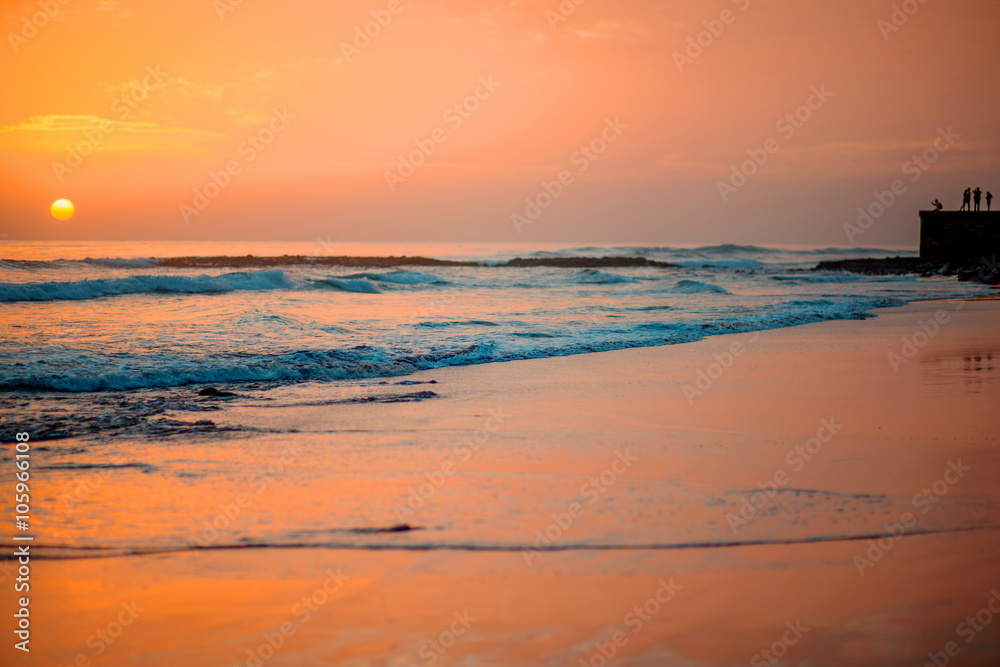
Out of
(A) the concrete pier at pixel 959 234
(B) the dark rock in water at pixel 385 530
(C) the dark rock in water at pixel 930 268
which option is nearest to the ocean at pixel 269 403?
(B) the dark rock in water at pixel 385 530

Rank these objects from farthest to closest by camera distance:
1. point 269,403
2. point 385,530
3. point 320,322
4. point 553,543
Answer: point 320,322, point 269,403, point 385,530, point 553,543

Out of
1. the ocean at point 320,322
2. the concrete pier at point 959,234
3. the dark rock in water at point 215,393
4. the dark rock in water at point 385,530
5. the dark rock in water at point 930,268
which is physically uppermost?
the concrete pier at point 959,234

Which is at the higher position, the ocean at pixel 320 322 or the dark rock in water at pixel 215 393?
the ocean at pixel 320 322

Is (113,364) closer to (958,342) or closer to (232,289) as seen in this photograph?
(958,342)

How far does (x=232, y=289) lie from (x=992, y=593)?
85.7 ft

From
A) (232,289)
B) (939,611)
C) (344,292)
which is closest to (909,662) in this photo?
(939,611)

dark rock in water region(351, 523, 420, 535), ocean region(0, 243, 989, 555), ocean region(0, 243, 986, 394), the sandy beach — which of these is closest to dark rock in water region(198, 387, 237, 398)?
ocean region(0, 243, 989, 555)

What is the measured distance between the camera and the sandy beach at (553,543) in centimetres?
275

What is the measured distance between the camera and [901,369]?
9219mm

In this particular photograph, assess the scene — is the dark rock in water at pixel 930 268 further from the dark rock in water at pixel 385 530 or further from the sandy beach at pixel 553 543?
the dark rock in water at pixel 385 530

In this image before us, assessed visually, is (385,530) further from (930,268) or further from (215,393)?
(930,268)

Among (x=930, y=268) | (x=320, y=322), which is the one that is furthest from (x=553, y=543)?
(x=930, y=268)

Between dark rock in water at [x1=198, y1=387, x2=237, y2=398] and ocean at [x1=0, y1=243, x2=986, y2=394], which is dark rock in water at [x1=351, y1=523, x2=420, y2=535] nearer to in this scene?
dark rock in water at [x1=198, y1=387, x2=237, y2=398]

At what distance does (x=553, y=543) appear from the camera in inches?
142
